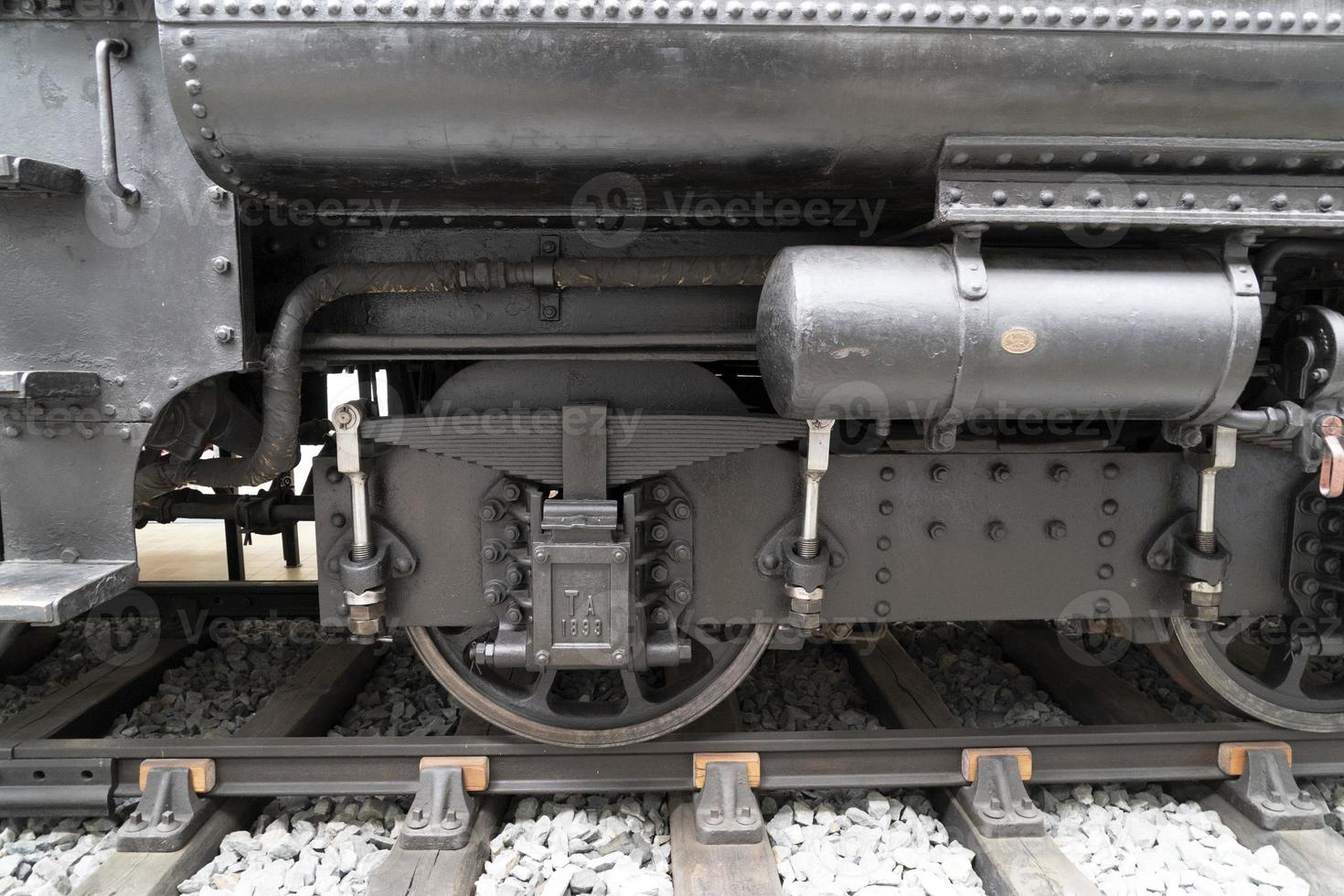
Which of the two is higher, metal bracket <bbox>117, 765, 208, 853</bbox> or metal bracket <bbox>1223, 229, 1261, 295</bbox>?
metal bracket <bbox>1223, 229, 1261, 295</bbox>

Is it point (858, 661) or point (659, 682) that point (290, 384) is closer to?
point (659, 682)

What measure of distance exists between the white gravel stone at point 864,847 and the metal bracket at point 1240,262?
1.75 meters

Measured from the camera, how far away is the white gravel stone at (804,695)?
307 centimetres

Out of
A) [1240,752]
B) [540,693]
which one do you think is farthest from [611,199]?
[1240,752]

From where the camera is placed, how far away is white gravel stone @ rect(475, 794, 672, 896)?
7.14 ft

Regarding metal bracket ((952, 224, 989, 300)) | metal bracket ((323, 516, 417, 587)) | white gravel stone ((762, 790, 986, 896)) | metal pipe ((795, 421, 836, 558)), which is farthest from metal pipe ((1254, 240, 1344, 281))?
metal bracket ((323, 516, 417, 587))

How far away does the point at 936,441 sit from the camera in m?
1.99

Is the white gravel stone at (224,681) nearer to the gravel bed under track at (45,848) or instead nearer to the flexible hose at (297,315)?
the gravel bed under track at (45,848)

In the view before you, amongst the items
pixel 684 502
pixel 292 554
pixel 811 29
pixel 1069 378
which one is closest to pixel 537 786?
pixel 684 502

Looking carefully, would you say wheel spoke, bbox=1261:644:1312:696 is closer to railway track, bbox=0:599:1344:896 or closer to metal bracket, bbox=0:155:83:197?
railway track, bbox=0:599:1344:896

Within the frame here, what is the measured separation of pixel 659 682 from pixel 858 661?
0.92 m

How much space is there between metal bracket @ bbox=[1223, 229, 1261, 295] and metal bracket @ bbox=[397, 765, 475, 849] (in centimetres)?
255

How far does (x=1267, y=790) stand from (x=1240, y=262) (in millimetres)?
1818

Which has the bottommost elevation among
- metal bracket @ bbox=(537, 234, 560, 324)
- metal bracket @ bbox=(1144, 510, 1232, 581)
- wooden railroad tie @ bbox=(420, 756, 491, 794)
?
wooden railroad tie @ bbox=(420, 756, 491, 794)
